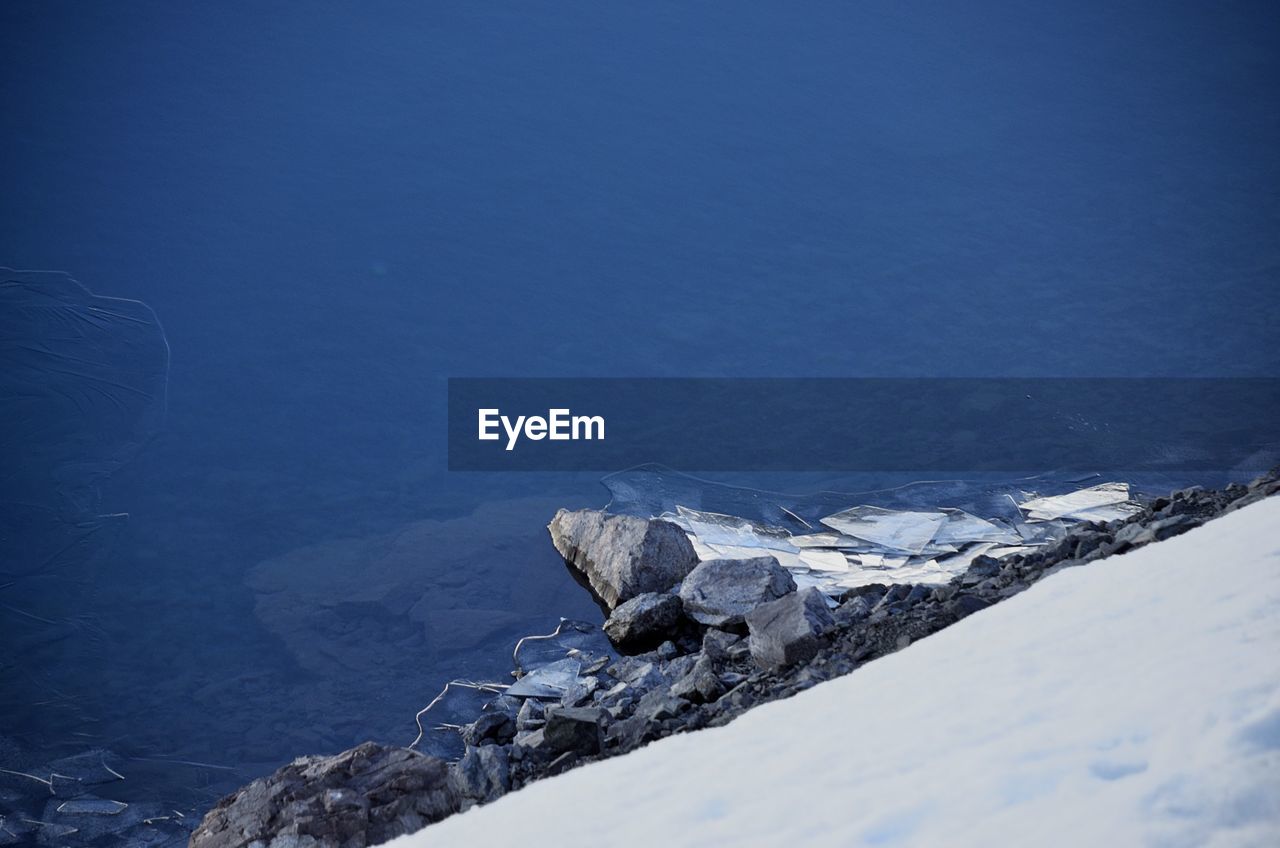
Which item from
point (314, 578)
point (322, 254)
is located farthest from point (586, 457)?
point (322, 254)

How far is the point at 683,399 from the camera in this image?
6316 mm

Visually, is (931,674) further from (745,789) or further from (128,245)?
(128,245)

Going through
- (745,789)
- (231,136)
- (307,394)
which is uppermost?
(231,136)

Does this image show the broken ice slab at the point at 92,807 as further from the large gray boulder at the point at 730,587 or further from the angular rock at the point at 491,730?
the large gray boulder at the point at 730,587

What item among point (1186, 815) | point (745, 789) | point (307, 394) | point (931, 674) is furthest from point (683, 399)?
point (1186, 815)

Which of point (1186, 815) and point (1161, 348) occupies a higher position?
point (1161, 348)

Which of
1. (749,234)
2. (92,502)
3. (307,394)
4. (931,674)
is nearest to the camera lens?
(931,674)

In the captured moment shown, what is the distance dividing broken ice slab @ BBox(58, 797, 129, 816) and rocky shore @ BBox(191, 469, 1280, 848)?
0.51 metres

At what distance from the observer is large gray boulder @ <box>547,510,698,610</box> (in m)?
4.46

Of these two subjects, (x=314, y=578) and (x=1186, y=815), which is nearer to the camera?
(x=1186, y=815)

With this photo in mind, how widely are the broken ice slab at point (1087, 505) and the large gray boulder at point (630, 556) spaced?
166cm

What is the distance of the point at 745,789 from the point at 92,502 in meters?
4.03

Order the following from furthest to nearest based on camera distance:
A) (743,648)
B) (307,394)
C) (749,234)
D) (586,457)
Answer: (749,234) → (307,394) → (586,457) → (743,648)

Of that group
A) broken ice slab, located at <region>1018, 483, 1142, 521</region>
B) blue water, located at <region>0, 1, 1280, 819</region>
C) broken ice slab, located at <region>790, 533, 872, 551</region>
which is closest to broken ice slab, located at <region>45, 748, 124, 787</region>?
blue water, located at <region>0, 1, 1280, 819</region>
